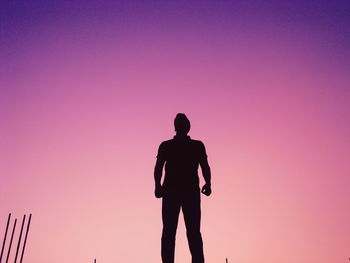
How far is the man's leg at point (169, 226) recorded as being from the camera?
18.9 ft

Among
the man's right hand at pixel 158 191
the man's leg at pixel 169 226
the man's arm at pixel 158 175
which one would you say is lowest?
the man's leg at pixel 169 226

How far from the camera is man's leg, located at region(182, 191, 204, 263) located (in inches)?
226

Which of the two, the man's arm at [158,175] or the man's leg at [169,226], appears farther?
the man's arm at [158,175]

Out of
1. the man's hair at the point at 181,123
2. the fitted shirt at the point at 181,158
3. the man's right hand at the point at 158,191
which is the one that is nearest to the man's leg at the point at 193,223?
the fitted shirt at the point at 181,158

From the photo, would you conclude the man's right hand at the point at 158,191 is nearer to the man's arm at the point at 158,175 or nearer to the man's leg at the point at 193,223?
the man's arm at the point at 158,175

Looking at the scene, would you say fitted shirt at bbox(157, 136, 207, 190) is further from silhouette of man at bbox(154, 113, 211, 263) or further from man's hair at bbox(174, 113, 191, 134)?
man's hair at bbox(174, 113, 191, 134)

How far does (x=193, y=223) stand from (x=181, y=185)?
0.66 meters

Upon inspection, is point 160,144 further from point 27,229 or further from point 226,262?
point 226,262

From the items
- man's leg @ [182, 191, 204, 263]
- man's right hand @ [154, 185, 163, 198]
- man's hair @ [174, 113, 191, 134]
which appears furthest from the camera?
man's hair @ [174, 113, 191, 134]

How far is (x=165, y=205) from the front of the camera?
5.94 meters

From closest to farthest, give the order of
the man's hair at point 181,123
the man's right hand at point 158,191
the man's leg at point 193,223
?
the man's leg at point 193,223 → the man's right hand at point 158,191 → the man's hair at point 181,123

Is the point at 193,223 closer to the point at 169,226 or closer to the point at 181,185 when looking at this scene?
the point at 169,226

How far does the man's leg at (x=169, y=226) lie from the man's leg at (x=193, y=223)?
0.52ft

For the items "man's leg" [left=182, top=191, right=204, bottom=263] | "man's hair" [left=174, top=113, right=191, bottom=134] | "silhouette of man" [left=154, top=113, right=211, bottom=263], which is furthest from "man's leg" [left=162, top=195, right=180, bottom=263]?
"man's hair" [left=174, top=113, right=191, bottom=134]
